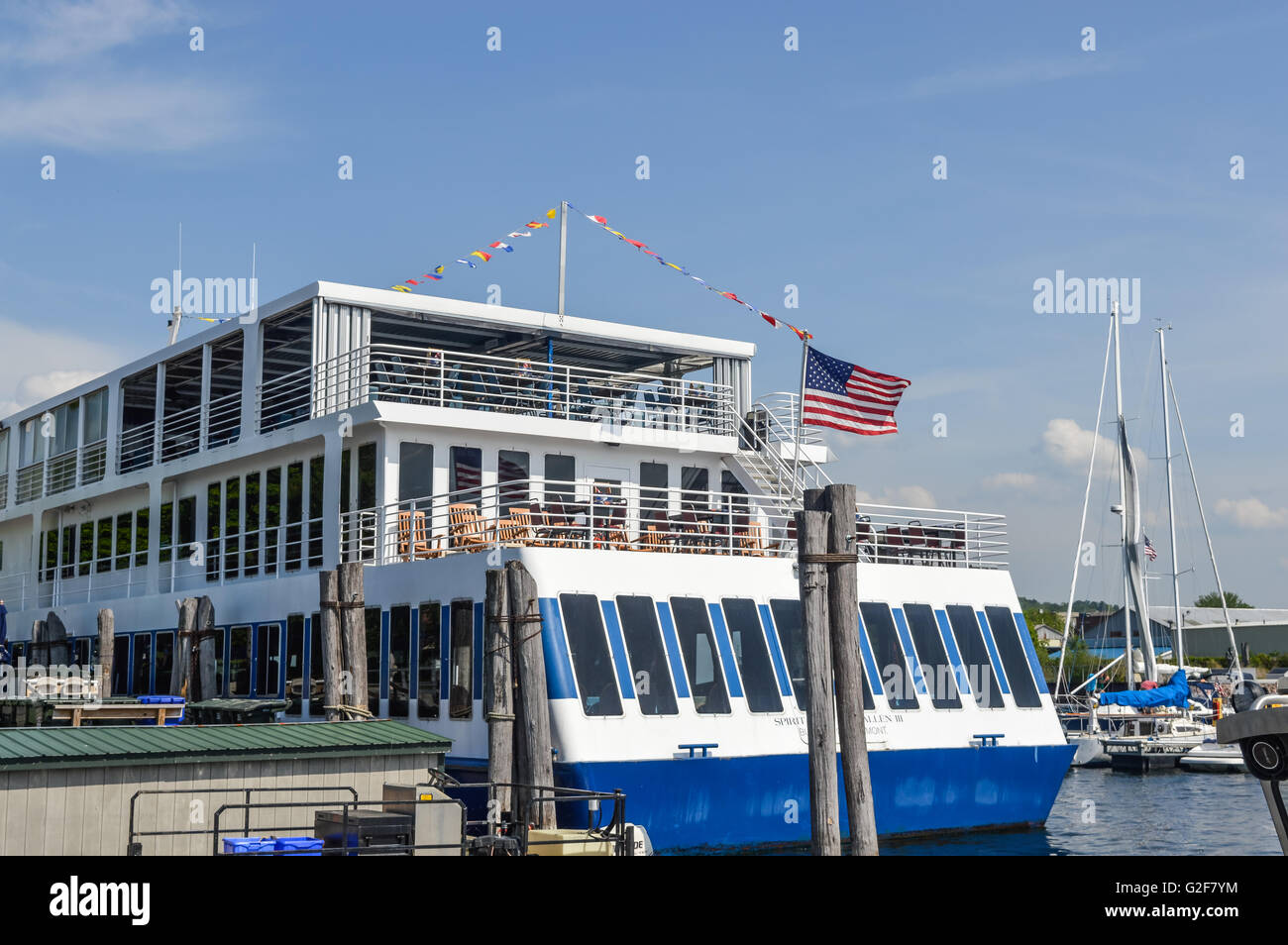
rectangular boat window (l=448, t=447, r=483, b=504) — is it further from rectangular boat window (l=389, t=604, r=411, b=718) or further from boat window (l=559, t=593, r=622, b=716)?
boat window (l=559, t=593, r=622, b=716)

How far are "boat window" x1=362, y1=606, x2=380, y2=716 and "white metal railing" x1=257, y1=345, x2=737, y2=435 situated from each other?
332 centimetres

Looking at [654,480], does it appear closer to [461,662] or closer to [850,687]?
[461,662]

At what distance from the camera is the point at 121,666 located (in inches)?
1080

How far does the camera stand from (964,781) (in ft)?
63.7

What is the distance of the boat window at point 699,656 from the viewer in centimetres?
1767

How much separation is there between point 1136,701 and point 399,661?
2834 cm

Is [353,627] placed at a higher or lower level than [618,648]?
higher

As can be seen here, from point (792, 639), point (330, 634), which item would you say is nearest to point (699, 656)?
point (792, 639)

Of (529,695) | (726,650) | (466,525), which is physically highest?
(466,525)

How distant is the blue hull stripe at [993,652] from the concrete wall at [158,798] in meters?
10.1

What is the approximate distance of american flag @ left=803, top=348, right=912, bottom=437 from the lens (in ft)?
65.9

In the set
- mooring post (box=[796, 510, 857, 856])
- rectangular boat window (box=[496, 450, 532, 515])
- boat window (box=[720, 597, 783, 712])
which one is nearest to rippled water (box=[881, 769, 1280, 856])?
boat window (box=[720, 597, 783, 712])
